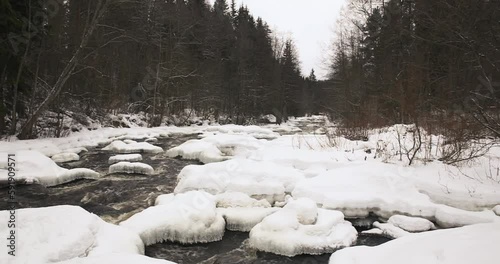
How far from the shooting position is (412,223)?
17.2 feet

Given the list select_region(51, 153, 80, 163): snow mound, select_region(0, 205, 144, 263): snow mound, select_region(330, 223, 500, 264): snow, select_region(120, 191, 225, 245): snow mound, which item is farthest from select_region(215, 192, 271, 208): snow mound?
select_region(51, 153, 80, 163): snow mound

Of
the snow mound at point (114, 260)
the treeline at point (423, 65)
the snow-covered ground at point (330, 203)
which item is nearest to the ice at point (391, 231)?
the snow-covered ground at point (330, 203)

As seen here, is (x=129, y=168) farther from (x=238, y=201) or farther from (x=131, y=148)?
(x=238, y=201)

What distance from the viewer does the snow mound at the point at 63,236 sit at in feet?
11.3

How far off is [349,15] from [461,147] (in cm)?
1976

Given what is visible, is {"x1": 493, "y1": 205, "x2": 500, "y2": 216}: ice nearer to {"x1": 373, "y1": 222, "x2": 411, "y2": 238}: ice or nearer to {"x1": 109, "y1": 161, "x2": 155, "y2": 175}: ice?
A: {"x1": 373, "y1": 222, "x2": 411, "y2": 238}: ice

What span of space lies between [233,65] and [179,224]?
3086cm

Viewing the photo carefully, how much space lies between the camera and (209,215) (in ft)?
16.8

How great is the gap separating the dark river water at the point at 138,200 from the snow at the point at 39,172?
0.22 metres

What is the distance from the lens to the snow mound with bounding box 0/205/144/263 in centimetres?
343

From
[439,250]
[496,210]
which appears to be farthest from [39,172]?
[496,210]

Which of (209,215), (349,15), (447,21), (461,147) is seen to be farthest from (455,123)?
(349,15)

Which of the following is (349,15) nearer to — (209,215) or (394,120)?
(394,120)

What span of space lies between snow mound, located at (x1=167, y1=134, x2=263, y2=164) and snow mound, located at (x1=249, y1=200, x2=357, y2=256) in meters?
5.91
